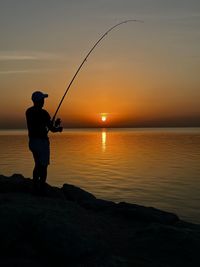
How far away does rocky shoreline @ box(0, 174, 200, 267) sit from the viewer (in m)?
6.46

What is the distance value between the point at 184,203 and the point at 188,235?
14.5 m

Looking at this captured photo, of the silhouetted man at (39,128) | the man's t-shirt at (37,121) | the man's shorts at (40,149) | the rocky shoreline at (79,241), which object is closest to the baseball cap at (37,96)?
the silhouetted man at (39,128)

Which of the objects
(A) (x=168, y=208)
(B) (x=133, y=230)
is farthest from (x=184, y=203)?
(B) (x=133, y=230)

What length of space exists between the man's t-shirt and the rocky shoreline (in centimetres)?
170

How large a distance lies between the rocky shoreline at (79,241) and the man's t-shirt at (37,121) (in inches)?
66.8

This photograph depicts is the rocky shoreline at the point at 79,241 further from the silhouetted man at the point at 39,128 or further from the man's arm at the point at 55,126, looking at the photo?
the man's arm at the point at 55,126

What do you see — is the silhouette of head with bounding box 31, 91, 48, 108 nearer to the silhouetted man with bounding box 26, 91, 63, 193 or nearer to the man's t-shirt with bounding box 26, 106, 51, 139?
the silhouetted man with bounding box 26, 91, 63, 193

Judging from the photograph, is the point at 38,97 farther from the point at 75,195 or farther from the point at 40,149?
the point at 75,195

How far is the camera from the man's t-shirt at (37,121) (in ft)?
30.3

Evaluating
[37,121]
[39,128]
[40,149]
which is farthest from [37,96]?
[40,149]

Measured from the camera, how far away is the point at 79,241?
6.72m

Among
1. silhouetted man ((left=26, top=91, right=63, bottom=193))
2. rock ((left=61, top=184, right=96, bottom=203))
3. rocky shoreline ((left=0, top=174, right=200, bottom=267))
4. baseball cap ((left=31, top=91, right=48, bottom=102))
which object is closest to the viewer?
rocky shoreline ((left=0, top=174, right=200, bottom=267))

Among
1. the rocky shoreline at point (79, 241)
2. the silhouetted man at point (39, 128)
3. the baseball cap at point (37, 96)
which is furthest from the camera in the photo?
the silhouetted man at point (39, 128)

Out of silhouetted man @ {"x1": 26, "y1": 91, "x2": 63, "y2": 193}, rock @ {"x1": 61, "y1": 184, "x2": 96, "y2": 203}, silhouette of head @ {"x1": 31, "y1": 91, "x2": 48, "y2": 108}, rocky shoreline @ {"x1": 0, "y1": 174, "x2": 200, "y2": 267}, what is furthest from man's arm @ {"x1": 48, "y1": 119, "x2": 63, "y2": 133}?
rock @ {"x1": 61, "y1": 184, "x2": 96, "y2": 203}
